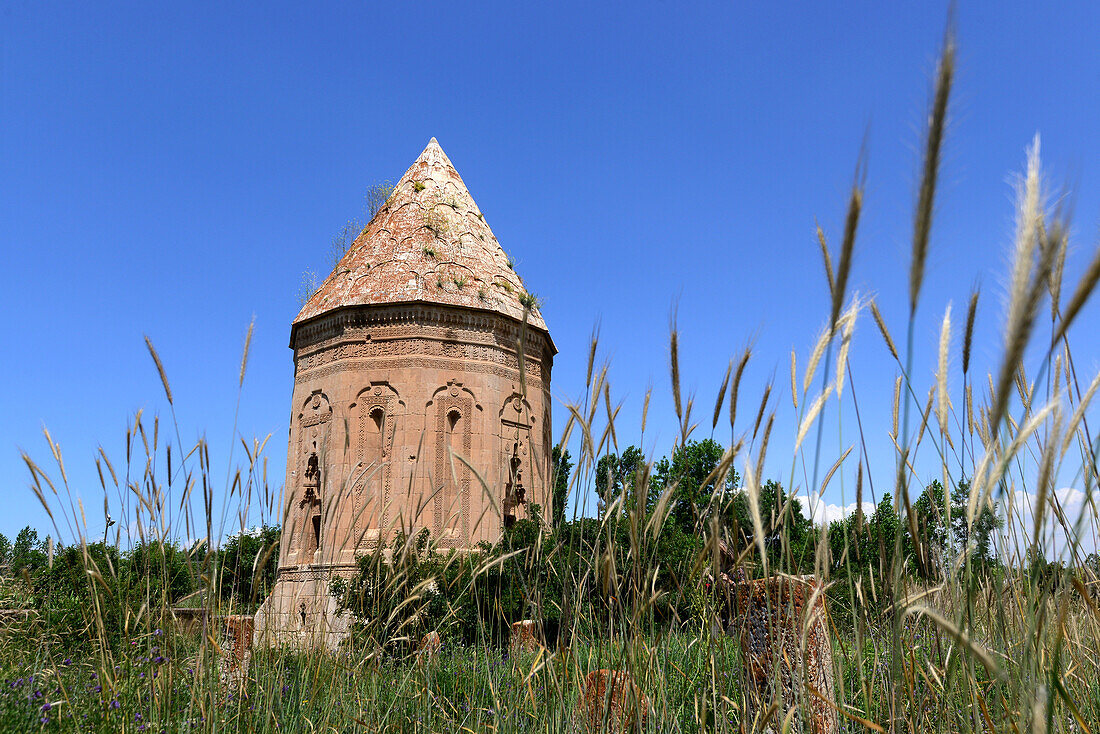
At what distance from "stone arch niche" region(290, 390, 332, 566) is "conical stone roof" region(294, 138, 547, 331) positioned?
5.14 ft

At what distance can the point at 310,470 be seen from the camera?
11820 mm

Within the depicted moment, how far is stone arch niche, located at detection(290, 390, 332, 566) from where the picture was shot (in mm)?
11438

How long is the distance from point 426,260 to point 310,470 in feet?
12.9

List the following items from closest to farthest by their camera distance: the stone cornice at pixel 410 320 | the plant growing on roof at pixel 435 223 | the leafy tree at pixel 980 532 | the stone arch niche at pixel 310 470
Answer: the leafy tree at pixel 980 532
the stone arch niche at pixel 310 470
the stone cornice at pixel 410 320
the plant growing on roof at pixel 435 223

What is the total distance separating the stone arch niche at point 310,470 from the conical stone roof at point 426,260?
61.7 inches

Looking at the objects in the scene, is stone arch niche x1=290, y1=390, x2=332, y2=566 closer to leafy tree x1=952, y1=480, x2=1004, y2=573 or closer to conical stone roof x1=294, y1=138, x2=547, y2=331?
conical stone roof x1=294, y1=138, x2=547, y2=331

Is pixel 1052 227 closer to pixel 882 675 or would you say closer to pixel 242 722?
pixel 882 675

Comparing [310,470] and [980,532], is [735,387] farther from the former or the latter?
[310,470]

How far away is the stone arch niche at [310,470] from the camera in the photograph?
11438 mm

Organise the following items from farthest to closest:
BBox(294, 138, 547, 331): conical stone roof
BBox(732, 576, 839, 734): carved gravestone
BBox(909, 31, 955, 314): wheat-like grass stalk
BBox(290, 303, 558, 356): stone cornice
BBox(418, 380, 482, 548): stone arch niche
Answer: BBox(294, 138, 547, 331): conical stone roof, BBox(290, 303, 558, 356): stone cornice, BBox(418, 380, 482, 548): stone arch niche, BBox(732, 576, 839, 734): carved gravestone, BBox(909, 31, 955, 314): wheat-like grass stalk

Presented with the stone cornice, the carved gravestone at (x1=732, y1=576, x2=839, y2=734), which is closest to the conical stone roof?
the stone cornice

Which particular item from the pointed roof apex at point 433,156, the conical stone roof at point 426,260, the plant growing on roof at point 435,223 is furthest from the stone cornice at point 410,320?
the pointed roof apex at point 433,156

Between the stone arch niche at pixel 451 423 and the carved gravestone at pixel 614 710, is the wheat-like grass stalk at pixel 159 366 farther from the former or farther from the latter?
the stone arch niche at pixel 451 423

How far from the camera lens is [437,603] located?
7723 millimetres
